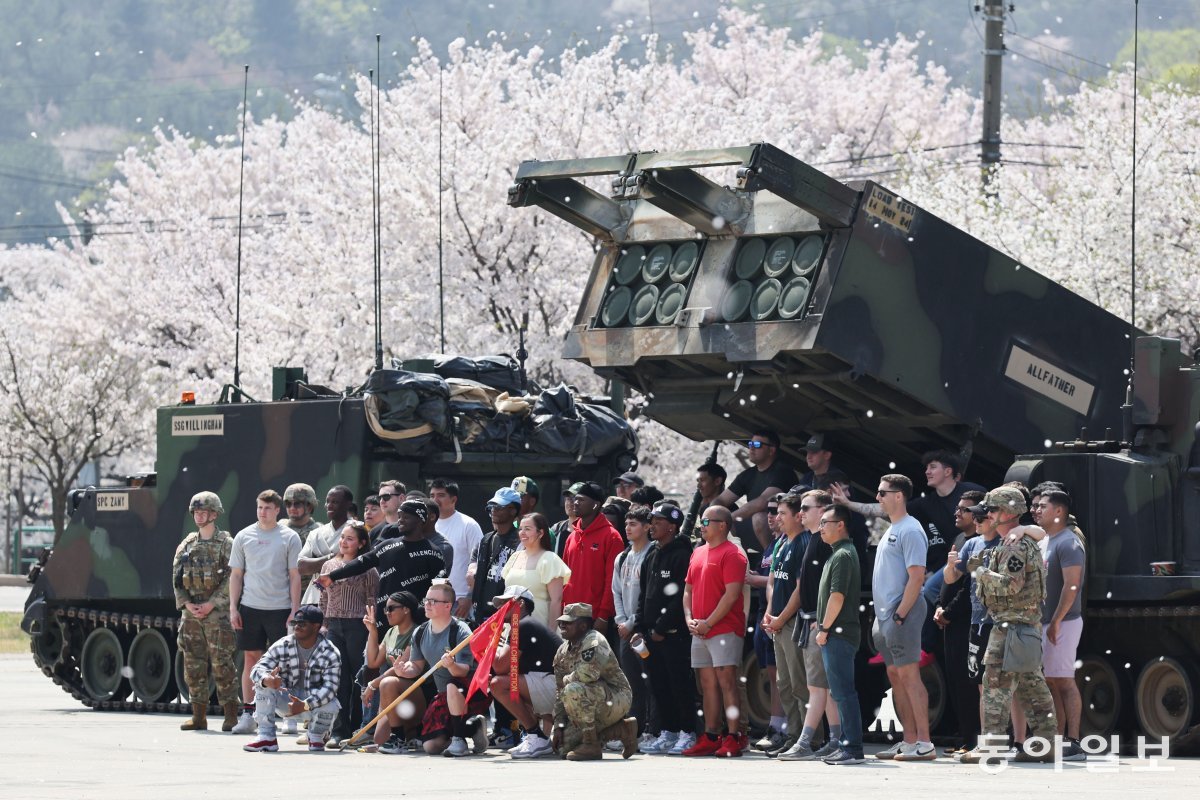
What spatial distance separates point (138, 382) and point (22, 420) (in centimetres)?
258

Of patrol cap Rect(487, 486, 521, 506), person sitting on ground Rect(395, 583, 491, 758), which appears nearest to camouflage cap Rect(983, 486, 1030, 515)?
person sitting on ground Rect(395, 583, 491, 758)

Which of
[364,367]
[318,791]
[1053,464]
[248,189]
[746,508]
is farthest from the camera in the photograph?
[248,189]

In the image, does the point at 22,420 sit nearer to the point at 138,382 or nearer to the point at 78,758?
the point at 138,382

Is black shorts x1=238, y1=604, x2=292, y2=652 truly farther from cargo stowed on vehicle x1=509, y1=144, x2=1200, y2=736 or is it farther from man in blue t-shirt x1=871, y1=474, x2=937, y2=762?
man in blue t-shirt x1=871, y1=474, x2=937, y2=762

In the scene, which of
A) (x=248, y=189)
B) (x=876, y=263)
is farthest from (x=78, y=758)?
(x=248, y=189)

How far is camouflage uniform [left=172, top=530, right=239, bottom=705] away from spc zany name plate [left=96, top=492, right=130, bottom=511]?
367cm

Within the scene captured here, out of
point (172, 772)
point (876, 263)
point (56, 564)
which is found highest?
point (876, 263)

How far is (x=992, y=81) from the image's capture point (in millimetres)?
30984

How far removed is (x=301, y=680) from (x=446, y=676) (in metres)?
1.22

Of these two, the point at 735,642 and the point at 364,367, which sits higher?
the point at 364,367

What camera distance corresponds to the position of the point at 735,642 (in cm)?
1444

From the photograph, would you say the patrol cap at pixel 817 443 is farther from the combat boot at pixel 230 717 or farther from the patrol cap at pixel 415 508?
the combat boot at pixel 230 717

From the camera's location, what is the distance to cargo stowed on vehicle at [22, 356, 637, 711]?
59.3ft

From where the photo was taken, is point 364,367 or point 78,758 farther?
point 364,367
